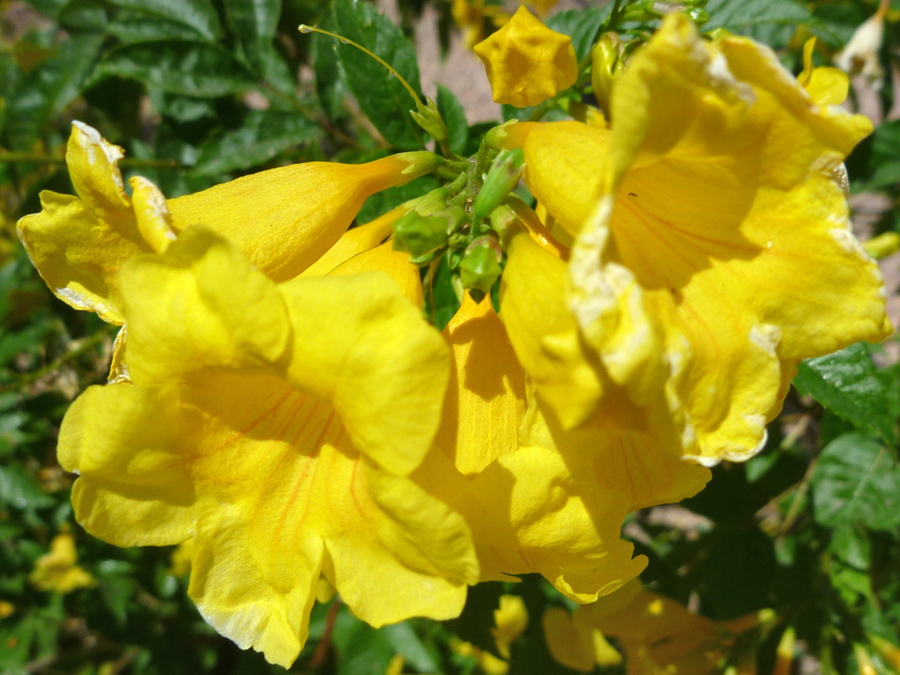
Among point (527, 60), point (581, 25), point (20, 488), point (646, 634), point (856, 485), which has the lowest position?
point (646, 634)

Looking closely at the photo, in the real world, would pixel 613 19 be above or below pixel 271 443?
above

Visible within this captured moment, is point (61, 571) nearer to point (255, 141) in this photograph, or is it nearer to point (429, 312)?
point (255, 141)

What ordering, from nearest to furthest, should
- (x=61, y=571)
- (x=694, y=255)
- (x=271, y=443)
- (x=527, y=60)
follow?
1. (x=694, y=255)
2. (x=271, y=443)
3. (x=527, y=60)
4. (x=61, y=571)

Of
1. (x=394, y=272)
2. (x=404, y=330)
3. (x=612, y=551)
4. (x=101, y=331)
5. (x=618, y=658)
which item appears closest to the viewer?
(x=404, y=330)

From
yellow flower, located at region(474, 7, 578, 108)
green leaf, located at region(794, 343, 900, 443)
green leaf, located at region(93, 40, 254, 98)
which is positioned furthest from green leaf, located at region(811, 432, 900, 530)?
green leaf, located at region(93, 40, 254, 98)

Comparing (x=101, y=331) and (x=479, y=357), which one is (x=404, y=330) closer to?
(x=479, y=357)

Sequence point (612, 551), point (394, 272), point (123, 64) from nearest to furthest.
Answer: point (612, 551) → point (394, 272) → point (123, 64)

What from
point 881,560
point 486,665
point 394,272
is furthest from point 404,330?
point 486,665

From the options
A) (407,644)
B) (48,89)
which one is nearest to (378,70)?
(48,89)
